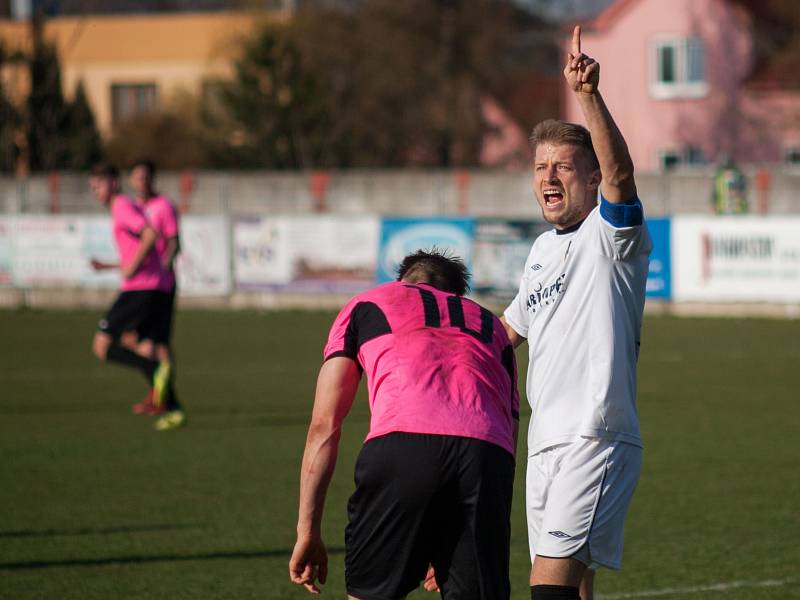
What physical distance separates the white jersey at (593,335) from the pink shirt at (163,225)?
8.79 m

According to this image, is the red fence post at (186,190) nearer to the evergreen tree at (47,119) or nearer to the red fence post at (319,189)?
the red fence post at (319,189)

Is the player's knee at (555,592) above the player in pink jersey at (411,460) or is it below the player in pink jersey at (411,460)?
below

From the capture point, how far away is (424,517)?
13.7 feet

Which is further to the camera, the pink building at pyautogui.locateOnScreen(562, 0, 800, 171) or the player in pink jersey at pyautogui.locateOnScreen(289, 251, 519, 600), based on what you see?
the pink building at pyautogui.locateOnScreen(562, 0, 800, 171)

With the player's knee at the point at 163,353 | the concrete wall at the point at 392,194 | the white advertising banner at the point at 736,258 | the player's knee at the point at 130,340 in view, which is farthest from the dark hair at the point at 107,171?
the concrete wall at the point at 392,194

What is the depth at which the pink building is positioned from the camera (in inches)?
1831

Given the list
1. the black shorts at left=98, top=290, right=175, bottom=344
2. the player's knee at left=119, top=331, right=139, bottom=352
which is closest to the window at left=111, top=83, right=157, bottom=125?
the player's knee at left=119, top=331, right=139, bottom=352

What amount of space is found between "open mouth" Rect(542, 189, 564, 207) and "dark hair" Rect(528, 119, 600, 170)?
0.44 feet

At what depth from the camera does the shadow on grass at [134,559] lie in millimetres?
7363

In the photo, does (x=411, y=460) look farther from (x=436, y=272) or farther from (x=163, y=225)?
(x=163, y=225)

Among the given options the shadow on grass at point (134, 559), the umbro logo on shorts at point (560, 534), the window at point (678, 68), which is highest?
the window at point (678, 68)

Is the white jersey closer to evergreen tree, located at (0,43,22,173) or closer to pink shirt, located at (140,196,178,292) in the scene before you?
pink shirt, located at (140,196,178,292)

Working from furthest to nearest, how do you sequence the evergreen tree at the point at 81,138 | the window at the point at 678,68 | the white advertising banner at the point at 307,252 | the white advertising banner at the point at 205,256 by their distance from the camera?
1. the window at the point at 678,68
2. the evergreen tree at the point at 81,138
3. the white advertising banner at the point at 205,256
4. the white advertising banner at the point at 307,252

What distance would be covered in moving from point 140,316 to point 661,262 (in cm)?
1179
